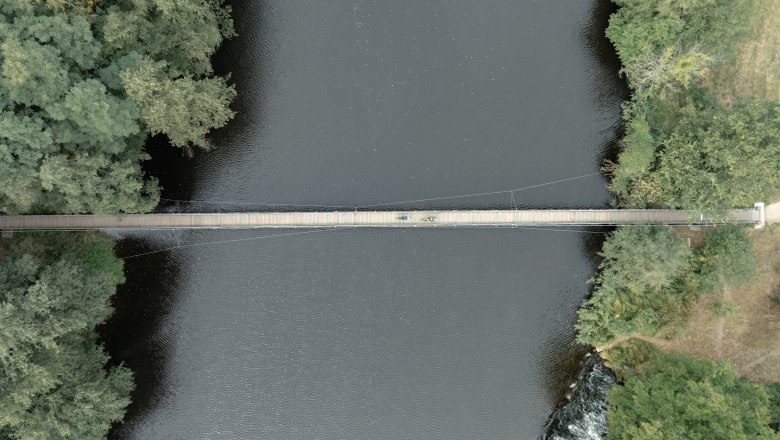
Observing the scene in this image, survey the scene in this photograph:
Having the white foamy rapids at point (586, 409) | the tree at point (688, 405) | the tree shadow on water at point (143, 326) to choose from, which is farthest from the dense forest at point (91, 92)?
the tree at point (688, 405)

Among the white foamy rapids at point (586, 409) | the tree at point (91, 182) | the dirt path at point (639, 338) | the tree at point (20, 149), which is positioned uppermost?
the tree at point (20, 149)

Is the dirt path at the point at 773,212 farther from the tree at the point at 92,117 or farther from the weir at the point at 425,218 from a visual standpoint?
the tree at the point at 92,117

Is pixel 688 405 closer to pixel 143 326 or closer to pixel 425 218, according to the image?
pixel 425 218

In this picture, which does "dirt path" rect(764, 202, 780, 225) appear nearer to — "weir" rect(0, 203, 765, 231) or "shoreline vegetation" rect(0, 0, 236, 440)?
"weir" rect(0, 203, 765, 231)

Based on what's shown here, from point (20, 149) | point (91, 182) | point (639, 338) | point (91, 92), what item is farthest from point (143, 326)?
point (639, 338)

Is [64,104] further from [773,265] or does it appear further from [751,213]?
[773,265]

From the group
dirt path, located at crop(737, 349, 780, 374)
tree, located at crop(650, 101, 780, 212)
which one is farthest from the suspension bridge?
dirt path, located at crop(737, 349, 780, 374)

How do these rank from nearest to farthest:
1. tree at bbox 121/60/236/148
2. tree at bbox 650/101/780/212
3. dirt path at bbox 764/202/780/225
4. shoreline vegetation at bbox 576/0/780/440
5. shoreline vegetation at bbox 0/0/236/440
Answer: shoreline vegetation at bbox 0/0/236/440, tree at bbox 121/60/236/148, shoreline vegetation at bbox 576/0/780/440, tree at bbox 650/101/780/212, dirt path at bbox 764/202/780/225
